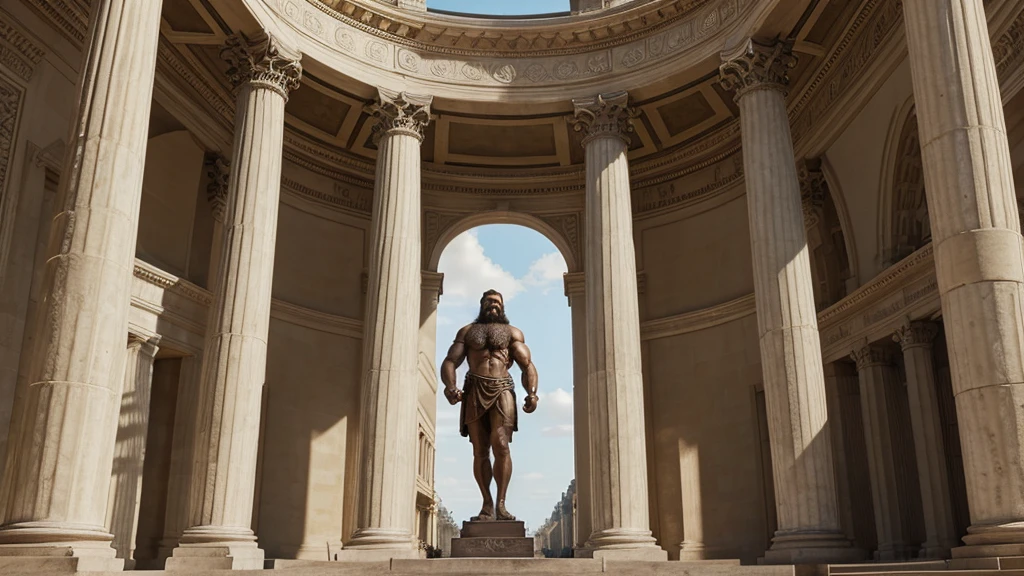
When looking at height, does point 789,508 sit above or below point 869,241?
below

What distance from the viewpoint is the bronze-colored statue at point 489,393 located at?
1830cm

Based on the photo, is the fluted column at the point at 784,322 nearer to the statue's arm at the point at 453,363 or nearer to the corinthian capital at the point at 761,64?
the corinthian capital at the point at 761,64

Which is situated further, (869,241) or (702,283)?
(702,283)

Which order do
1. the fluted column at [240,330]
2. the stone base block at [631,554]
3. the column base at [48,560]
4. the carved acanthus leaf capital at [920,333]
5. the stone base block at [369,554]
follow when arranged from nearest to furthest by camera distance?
the column base at [48,560], the fluted column at [240,330], the stone base block at [369,554], the stone base block at [631,554], the carved acanthus leaf capital at [920,333]

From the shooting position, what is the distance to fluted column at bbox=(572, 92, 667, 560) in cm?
2162

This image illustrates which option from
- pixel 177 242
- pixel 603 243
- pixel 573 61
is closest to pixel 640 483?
pixel 603 243

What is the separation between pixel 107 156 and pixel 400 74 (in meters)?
11.7

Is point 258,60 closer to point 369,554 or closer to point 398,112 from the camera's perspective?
point 398,112

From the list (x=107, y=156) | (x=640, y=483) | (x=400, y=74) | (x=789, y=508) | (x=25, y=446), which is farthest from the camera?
(x=400, y=74)

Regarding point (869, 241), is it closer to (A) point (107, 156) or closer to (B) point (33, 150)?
(A) point (107, 156)

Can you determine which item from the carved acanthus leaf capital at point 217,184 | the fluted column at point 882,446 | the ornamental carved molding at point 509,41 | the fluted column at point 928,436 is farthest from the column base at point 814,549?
the carved acanthus leaf capital at point 217,184

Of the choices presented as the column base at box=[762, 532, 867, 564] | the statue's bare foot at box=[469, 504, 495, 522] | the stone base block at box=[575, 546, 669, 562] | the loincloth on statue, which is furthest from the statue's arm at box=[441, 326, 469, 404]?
the column base at box=[762, 532, 867, 564]

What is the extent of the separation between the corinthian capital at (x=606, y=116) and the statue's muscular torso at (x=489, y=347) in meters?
8.77

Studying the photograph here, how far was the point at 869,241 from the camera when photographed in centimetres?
2516
